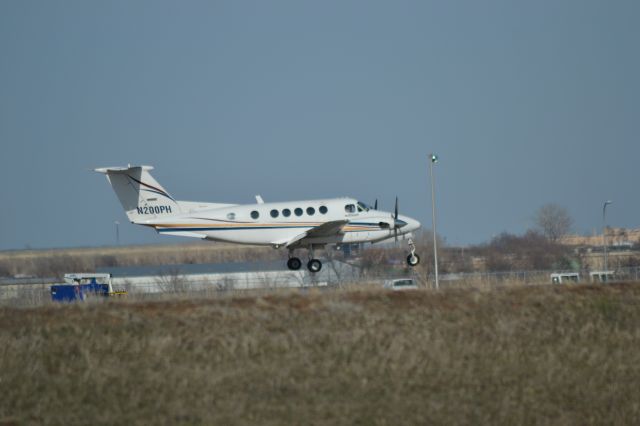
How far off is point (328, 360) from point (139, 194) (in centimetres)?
2352

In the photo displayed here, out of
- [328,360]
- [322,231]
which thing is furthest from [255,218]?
[328,360]

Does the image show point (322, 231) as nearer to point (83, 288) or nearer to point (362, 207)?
point (362, 207)

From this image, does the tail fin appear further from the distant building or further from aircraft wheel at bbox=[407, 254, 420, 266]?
the distant building

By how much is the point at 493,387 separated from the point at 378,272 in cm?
4867

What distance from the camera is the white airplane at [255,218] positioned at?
4575cm

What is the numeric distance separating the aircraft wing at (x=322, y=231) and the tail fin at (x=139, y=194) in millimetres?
6291

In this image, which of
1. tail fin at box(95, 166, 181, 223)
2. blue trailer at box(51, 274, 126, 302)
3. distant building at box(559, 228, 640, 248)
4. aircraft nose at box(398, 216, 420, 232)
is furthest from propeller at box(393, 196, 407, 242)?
distant building at box(559, 228, 640, 248)

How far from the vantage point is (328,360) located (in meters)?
24.4

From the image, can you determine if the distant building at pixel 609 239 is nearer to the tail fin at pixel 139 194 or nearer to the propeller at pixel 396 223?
the propeller at pixel 396 223

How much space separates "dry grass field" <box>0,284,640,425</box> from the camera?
2202cm

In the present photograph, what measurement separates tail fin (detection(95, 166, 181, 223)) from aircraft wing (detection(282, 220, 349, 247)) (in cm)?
629

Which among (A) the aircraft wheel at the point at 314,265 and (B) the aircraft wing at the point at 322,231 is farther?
(A) the aircraft wheel at the point at 314,265

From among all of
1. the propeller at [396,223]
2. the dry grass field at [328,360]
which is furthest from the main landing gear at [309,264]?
the dry grass field at [328,360]

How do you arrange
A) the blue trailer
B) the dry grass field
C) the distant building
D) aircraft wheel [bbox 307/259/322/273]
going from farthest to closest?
the distant building, the blue trailer, aircraft wheel [bbox 307/259/322/273], the dry grass field
